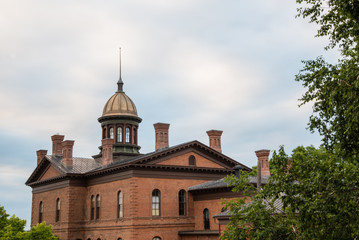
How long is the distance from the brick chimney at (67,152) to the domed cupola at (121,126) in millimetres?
4745

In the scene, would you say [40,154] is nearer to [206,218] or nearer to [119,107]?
[119,107]

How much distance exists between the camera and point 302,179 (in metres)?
14.6

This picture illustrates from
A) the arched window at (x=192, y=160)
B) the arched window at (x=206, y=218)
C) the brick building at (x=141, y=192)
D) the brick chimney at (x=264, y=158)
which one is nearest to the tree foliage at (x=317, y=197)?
the brick building at (x=141, y=192)

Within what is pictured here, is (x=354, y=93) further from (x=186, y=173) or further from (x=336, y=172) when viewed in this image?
(x=186, y=173)

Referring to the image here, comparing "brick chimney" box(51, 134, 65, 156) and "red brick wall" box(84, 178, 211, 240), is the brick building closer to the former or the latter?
"red brick wall" box(84, 178, 211, 240)

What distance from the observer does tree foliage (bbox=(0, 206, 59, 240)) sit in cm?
3306

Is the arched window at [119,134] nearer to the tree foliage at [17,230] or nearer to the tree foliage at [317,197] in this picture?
the tree foliage at [17,230]

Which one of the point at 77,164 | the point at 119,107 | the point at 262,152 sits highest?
the point at 119,107

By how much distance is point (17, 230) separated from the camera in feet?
116

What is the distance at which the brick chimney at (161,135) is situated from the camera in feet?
139

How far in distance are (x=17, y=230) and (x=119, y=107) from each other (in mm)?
18987

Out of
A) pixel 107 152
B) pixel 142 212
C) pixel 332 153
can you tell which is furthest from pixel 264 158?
pixel 332 153

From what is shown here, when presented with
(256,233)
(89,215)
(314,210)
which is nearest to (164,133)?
(89,215)

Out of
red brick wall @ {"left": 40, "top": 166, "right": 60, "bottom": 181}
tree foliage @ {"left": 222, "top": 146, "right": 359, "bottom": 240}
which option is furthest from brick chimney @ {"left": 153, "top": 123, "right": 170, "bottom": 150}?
tree foliage @ {"left": 222, "top": 146, "right": 359, "bottom": 240}
